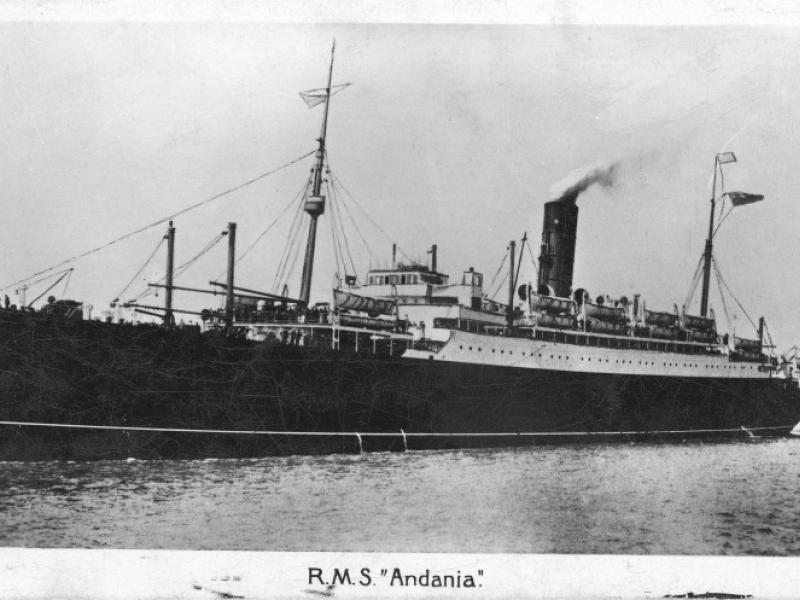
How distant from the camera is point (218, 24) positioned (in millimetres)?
7770

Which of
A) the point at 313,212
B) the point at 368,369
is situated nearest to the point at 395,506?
the point at 368,369

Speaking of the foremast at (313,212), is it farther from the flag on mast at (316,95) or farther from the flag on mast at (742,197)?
the flag on mast at (742,197)

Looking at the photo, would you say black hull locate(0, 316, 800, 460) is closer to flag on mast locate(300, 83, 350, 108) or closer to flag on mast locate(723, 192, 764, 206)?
flag on mast locate(300, 83, 350, 108)

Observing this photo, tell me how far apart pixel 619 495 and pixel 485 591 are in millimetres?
4513

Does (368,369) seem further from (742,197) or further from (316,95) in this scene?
(742,197)

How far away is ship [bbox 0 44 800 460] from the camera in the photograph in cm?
1054

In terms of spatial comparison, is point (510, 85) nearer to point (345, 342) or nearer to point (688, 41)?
point (688, 41)

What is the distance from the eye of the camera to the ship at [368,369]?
34.6 feet

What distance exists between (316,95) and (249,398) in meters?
5.23

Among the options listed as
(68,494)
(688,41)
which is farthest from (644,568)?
(68,494)

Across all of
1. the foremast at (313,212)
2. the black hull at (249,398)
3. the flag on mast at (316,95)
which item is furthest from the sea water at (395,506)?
the flag on mast at (316,95)

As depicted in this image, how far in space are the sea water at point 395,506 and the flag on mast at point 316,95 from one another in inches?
198

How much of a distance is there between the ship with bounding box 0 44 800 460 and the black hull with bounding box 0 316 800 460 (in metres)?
0.02

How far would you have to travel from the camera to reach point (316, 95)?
9.02m
